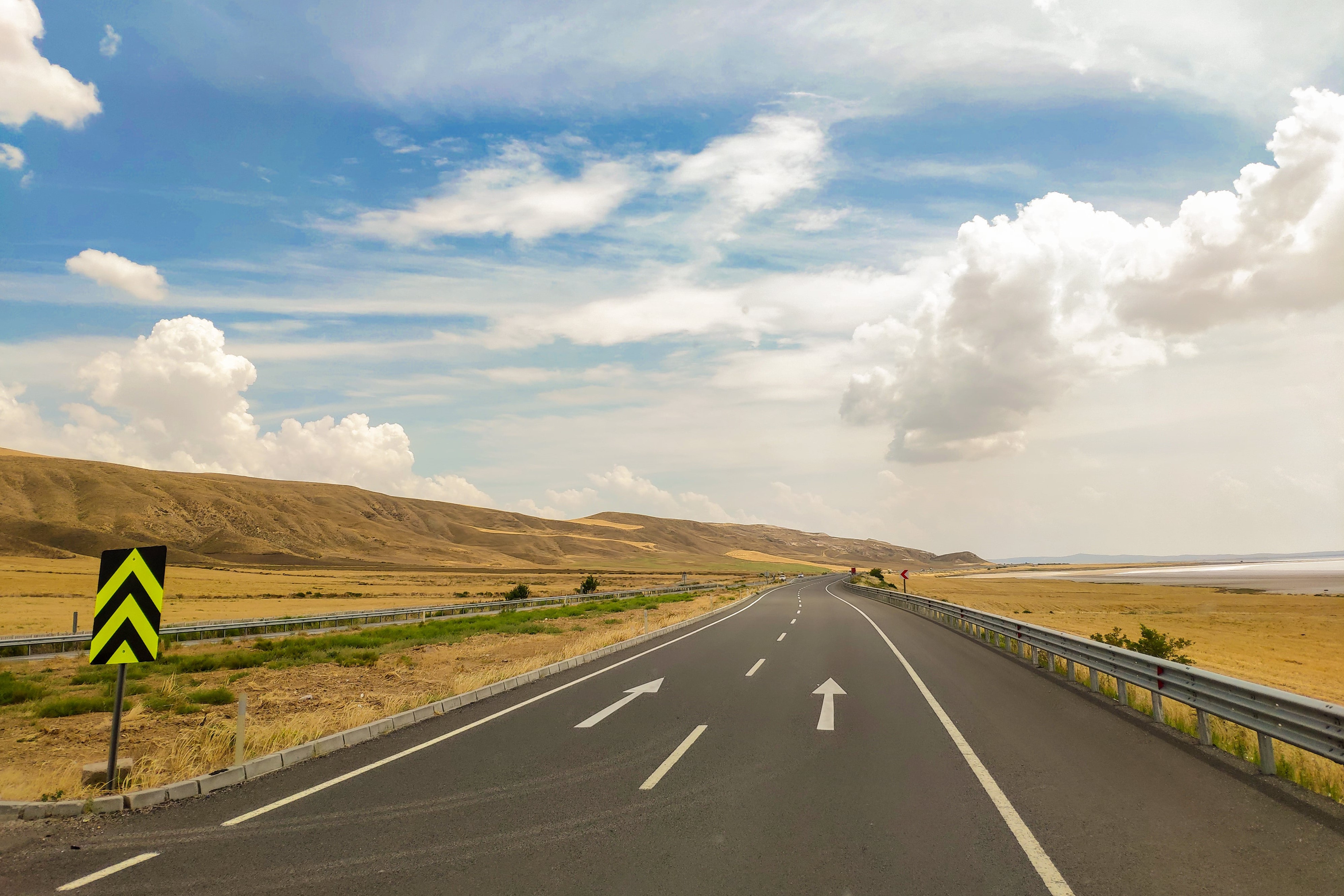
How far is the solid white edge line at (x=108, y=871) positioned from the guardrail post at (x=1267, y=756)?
406 inches

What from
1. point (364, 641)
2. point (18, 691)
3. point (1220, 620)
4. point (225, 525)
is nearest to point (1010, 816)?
point (18, 691)

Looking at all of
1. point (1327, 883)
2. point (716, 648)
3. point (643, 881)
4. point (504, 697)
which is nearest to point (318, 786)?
point (643, 881)

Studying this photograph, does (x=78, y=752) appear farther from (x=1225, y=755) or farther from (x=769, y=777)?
(x=1225, y=755)

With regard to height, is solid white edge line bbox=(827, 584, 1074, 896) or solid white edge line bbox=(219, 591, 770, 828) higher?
solid white edge line bbox=(827, 584, 1074, 896)

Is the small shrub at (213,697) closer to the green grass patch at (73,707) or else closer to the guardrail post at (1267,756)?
the green grass patch at (73,707)

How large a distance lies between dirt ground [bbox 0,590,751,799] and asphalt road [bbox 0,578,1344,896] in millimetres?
1043

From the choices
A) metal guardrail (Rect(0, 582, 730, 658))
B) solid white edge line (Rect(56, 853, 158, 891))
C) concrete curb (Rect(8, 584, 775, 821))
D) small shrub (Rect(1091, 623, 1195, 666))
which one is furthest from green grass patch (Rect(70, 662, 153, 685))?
small shrub (Rect(1091, 623, 1195, 666))

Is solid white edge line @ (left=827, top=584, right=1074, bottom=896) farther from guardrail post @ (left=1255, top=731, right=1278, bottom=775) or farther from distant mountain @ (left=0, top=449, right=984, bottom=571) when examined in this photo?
distant mountain @ (left=0, top=449, right=984, bottom=571)

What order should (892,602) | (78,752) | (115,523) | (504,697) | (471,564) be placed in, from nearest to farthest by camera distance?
(78,752) < (504,697) < (892,602) < (115,523) < (471,564)

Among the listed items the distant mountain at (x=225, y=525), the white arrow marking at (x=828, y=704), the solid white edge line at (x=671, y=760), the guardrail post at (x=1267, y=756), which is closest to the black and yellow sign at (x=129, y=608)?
the solid white edge line at (x=671, y=760)

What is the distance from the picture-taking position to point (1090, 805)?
6.45 metres

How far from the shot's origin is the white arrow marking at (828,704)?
32.5ft

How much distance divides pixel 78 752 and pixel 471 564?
143410 mm

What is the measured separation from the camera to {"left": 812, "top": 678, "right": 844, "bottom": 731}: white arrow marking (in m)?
9.90
